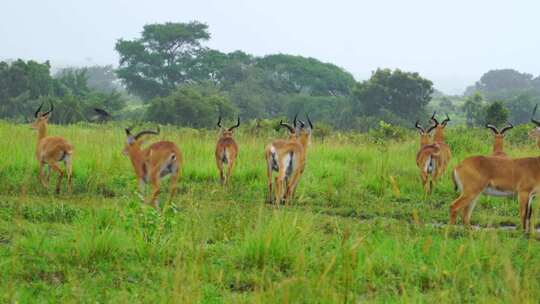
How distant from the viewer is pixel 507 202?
9617 mm

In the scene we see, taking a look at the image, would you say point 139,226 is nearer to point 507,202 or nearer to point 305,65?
point 507,202

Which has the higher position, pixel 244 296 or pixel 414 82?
pixel 414 82

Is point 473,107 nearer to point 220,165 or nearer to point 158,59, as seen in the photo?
point 158,59

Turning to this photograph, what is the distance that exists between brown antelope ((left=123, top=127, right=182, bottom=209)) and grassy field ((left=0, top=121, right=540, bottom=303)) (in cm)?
41

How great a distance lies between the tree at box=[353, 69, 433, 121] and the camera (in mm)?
38156

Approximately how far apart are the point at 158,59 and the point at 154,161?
37026 mm

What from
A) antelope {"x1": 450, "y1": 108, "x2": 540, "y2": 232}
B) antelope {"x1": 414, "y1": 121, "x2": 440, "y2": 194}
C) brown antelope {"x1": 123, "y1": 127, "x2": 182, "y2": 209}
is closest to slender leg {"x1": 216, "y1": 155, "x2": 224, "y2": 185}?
brown antelope {"x1": 123, "y1": 127, "x2": 182, "y2": 209}

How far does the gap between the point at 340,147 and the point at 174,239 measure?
28.5 feet

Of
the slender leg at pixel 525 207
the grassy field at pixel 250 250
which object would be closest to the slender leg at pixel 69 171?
the grassy field at pixel 250 250

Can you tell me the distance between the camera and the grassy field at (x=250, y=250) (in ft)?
13.3

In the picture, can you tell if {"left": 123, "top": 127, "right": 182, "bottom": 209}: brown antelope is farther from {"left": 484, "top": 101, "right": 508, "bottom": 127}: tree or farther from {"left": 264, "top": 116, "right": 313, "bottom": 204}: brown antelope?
{"left": 484, "top": 101, "right": 508, "bottom": 127}: tree

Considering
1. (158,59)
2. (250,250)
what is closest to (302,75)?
(158,59)

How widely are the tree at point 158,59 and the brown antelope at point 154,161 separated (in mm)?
35605

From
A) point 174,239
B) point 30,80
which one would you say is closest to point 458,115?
point 30,80
